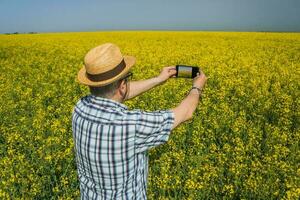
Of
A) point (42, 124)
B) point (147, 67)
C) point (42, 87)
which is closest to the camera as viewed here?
point (42, 124)

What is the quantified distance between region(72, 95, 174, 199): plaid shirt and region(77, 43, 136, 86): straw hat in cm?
11

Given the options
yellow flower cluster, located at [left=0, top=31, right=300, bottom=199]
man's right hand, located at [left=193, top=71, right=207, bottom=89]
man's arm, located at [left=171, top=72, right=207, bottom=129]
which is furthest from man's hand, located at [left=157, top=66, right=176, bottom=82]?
yellow flower cluster, located at [left=0, top=31, right=300, bottom=199]

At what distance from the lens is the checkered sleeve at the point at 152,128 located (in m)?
2.19

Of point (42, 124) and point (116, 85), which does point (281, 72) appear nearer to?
point (42, 124)

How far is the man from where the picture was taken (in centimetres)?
220

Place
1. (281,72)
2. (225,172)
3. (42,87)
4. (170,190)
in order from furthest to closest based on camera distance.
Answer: (281,72), (42,87), (225,172), (170,190)

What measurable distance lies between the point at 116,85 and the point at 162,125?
Result: 34 centimetres

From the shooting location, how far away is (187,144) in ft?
19.0

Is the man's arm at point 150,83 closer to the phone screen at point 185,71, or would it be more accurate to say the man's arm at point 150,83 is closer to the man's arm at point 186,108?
the phone screen at point 185,71

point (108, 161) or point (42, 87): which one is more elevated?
point (108, 161)

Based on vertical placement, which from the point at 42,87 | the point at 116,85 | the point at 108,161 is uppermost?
the point at 116,85

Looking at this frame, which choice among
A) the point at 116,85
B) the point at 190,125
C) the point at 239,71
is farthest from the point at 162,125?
the point at 239,71

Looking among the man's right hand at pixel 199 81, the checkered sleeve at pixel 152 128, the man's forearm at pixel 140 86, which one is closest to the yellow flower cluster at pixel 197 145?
the man's forearm at pixel 140 86

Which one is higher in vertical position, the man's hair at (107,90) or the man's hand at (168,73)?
the man's hair at (107,90)
